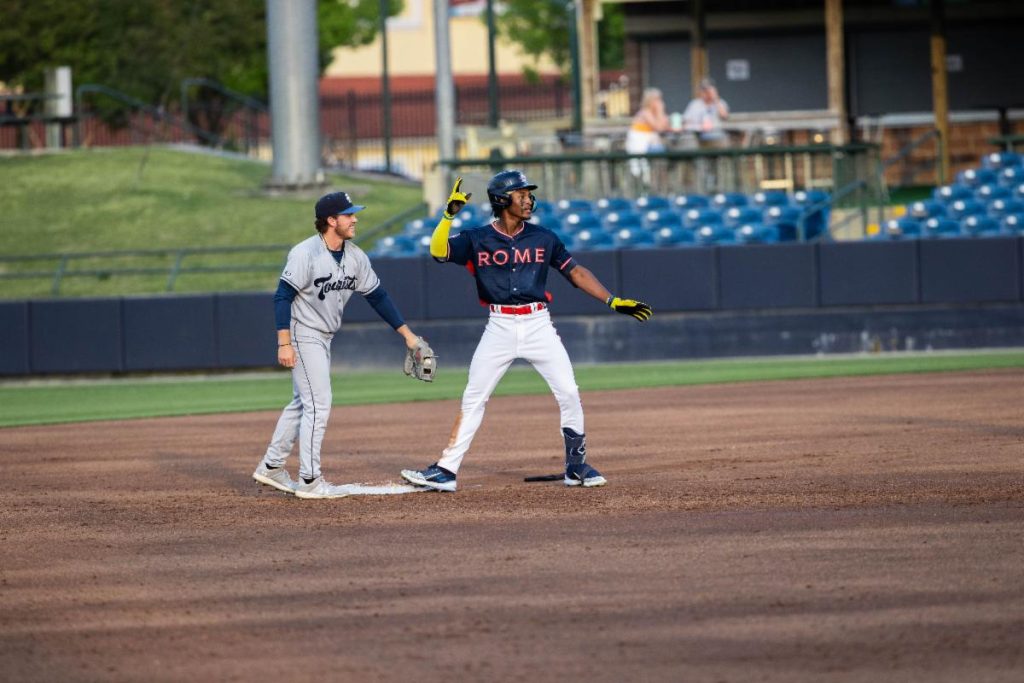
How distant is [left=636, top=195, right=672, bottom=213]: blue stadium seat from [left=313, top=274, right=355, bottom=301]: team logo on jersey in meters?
15.9

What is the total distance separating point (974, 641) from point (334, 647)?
2.46m

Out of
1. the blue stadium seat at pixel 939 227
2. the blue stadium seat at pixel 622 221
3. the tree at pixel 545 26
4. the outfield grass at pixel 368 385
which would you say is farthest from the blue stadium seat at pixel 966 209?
the tree at pixel 545 26

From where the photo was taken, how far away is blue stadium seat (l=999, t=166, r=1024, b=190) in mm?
25844

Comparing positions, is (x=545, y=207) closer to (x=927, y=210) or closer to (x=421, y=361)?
(x=927, y=210)

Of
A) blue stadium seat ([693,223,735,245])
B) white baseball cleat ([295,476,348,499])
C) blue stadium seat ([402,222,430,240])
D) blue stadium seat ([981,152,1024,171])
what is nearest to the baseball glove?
white baseball cleat ([295,476,348,499])

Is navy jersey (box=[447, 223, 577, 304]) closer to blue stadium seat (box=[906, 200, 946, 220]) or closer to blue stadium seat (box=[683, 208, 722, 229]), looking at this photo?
blue stadium seat (box=[683, 208, 722, 229])

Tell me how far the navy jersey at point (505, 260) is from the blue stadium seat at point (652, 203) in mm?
15793

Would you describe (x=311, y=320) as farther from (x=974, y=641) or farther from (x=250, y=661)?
(x=974, y=641)

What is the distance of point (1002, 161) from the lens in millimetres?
26750

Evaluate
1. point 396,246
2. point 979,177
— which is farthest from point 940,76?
point 396,246

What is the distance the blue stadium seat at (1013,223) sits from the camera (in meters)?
24.0

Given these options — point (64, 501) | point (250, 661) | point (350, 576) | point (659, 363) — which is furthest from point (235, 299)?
point (250, 661)

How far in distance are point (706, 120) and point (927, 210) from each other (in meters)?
4.15

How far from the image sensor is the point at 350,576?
26.0 ft
